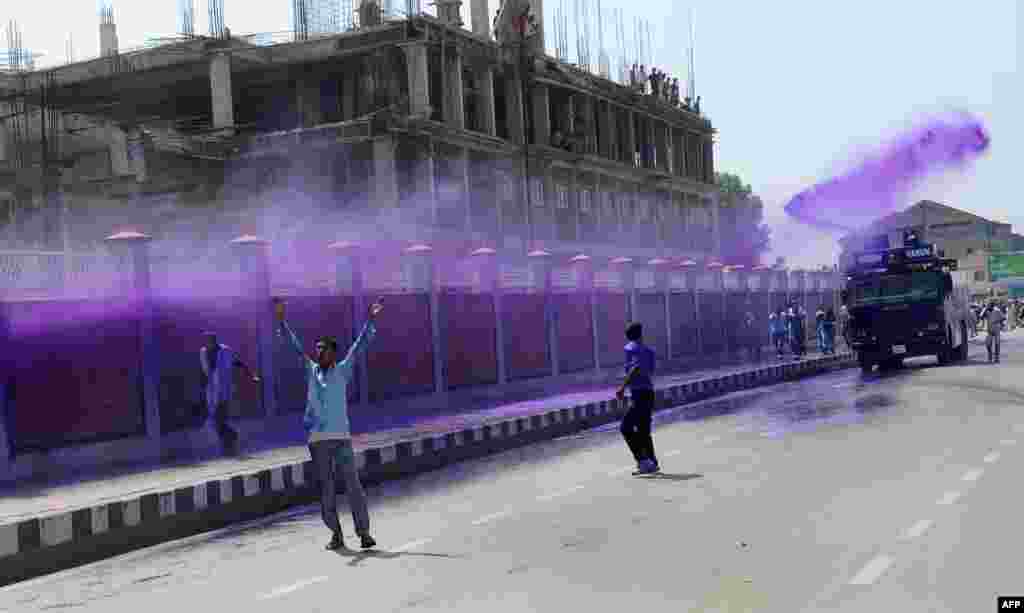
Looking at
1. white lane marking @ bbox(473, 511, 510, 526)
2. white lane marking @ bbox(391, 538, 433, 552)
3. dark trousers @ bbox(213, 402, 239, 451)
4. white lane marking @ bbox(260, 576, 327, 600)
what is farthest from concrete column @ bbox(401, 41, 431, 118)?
white lane marking @ bbox(260, 576, 327, 600)

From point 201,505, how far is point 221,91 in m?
33.6

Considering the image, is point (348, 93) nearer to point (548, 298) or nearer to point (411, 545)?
point (548, 298)

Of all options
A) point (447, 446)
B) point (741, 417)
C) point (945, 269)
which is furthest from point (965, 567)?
point (945, 269)

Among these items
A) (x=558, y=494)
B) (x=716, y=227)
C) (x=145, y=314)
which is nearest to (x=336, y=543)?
(x=558, y=494)

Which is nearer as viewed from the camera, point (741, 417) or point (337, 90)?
point (741, 417)

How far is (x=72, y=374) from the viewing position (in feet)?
57.1

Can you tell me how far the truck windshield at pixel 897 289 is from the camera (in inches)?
1276

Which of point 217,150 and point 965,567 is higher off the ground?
point 217,150

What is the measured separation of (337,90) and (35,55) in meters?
11.3

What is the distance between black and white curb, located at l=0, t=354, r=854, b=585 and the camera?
11000 millimetres

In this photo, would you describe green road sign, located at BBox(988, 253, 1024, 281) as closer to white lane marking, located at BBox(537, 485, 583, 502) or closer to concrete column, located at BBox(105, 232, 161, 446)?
concrete column, located at BBox(105, 232, 161, 446)

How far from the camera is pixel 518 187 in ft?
171

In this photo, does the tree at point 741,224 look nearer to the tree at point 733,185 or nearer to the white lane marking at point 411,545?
the tree at point 733,185

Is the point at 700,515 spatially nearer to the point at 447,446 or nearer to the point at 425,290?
the point at 447,446
